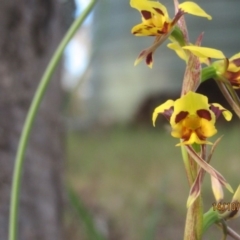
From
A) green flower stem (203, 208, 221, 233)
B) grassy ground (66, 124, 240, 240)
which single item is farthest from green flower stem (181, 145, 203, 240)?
grassy ground (66, 124, 240, 240)

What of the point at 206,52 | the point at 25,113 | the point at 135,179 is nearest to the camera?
the point at 206,52

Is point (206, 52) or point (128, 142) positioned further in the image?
point (128, 142)

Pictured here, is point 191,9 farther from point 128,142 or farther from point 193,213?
point 128,142

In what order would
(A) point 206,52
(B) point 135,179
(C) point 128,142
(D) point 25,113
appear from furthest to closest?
(C) point 128,142
(B) point 135,179
(D) point 25,113
(A) point 206,52

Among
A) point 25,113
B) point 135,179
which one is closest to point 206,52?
point 25,113

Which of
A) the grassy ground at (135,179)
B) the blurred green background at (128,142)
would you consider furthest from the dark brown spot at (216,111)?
the grassy ground at (135,179)

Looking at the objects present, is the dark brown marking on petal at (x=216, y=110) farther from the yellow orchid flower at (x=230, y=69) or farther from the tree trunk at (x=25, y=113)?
the tree trunk at (x=25, y=113)

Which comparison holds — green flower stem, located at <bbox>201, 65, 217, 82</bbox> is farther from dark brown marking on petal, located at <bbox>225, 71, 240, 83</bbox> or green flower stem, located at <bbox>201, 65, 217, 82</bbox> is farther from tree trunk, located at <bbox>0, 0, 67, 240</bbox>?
tree trunk, located at <bbox>0, 0, 67, 240</bbox>
